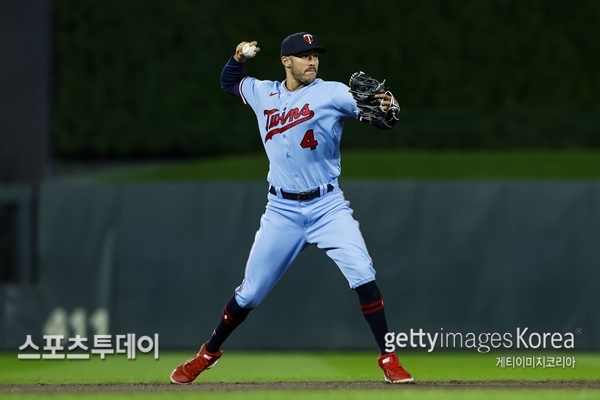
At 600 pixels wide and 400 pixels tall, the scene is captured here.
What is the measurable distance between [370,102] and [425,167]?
5386 mm

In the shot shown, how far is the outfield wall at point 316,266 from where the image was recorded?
34.6ft

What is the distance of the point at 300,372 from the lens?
8.76m

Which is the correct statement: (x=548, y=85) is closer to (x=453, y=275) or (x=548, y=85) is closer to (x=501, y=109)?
(x=501, y=109)

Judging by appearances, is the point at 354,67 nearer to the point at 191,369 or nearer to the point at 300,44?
the point at 300,44

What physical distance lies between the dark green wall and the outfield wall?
2.55 meters

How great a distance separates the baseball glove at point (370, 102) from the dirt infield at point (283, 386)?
57.8 inches

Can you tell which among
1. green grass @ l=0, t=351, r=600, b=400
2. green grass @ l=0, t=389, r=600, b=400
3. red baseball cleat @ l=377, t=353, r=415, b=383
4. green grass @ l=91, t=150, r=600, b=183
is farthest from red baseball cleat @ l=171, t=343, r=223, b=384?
green grass @ l=91, t=150, r=600, b=183

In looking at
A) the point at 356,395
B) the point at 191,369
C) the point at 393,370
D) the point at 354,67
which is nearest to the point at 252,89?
the point at 191,369

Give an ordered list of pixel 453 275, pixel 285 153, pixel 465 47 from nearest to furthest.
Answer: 1. pixel 285 153
2. pixel 453 275
3. pixel 465 47

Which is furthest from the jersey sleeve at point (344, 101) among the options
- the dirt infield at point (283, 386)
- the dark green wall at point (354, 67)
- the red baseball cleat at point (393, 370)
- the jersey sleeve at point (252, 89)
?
the dark green wall at point (354, 67)

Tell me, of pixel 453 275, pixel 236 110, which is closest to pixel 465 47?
pixel 236 110

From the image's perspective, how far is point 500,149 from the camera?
1326 cm

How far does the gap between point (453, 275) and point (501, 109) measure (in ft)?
10.5

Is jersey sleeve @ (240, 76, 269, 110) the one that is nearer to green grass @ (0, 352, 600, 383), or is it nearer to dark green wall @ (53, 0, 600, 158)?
green grass @ (0, 352, 600, 383)
